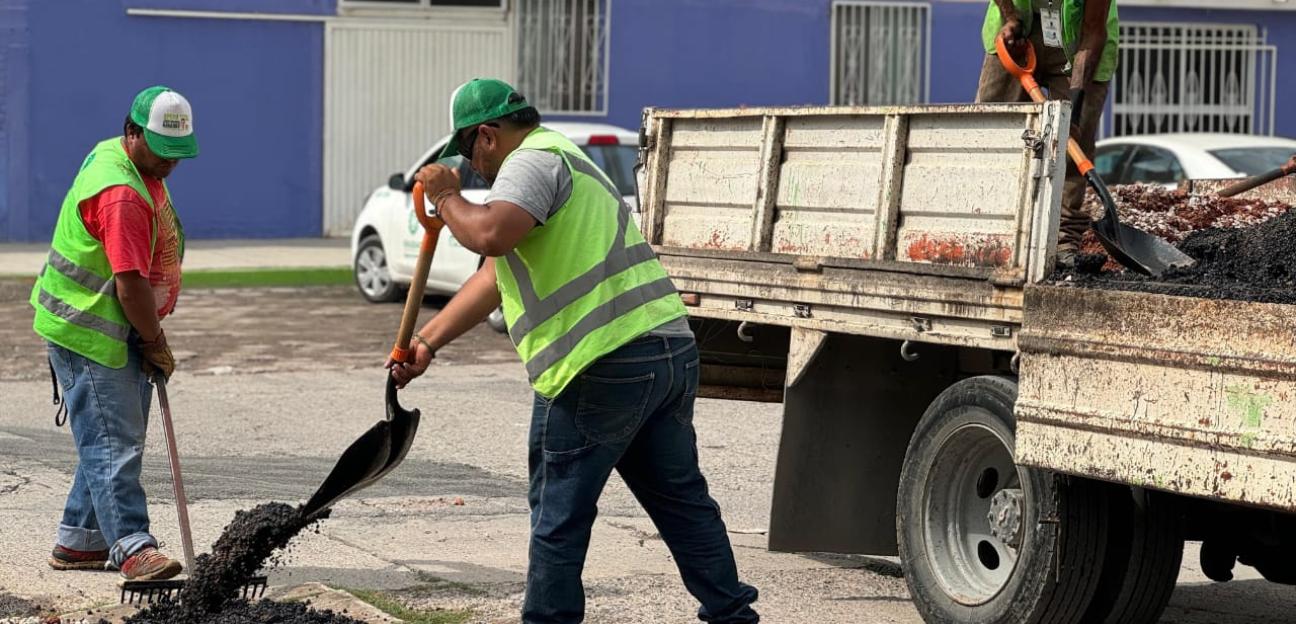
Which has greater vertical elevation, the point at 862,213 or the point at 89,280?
the point at 862,213

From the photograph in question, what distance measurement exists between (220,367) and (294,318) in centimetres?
291

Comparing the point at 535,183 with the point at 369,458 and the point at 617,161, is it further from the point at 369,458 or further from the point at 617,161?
the point at 617,161

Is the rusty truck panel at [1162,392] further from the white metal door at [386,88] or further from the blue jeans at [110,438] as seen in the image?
the white metal door at [386,88]

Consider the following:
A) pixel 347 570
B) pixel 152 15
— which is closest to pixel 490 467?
pixel 347 570

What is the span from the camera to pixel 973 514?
604cm

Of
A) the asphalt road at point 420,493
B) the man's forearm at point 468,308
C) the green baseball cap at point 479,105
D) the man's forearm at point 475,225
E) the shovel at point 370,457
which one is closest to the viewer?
the man's forearm at point 475,225

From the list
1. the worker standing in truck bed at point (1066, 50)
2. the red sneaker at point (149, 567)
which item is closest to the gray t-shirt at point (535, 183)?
the red sneaker at point (149, 567)

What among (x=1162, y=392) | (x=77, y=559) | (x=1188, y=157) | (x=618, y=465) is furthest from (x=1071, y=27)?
(x=1188, y=157)

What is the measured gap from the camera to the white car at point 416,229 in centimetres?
1458

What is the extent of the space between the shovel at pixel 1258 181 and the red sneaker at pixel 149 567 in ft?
13.5

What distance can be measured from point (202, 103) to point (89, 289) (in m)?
16.1

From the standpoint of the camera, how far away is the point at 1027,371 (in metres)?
5.43

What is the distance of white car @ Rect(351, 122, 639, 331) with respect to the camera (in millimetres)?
14578

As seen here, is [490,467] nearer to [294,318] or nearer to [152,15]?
[294,318]
